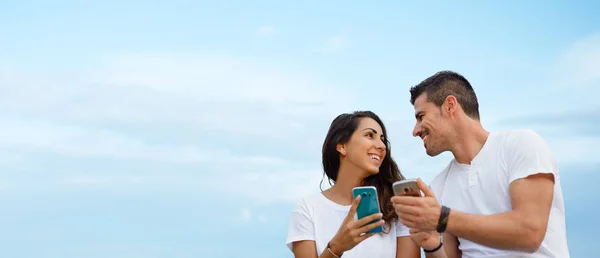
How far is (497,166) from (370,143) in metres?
1.64

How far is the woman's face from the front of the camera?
7543 millimetres

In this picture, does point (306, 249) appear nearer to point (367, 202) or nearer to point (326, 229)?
point (326, 229)

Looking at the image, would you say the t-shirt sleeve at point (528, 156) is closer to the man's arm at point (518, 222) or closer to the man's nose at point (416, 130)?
the man's arm at point (518, 222)

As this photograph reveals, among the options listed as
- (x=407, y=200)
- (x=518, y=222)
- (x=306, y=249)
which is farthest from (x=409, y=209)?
(x=306, y=249)

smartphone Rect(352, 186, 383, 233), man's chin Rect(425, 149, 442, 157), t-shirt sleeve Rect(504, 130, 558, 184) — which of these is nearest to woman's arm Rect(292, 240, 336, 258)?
smartphone Rect(352, 186, 383, 233)

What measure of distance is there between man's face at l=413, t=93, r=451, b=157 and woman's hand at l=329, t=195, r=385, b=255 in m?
0.88

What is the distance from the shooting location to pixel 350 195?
303 inches

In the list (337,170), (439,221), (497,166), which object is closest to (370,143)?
(337,170)

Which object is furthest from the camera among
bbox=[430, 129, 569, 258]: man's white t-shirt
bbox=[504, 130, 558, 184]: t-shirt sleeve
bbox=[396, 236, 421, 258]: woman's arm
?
bbox=[396, 236, 421, 258]: woman's arm

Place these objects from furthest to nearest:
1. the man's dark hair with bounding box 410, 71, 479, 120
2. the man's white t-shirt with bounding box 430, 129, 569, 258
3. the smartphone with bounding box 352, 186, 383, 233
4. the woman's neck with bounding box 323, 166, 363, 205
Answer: the woman's neck with bounding box 323, 166, 363, 205 < the man's dark hair with bounding box 410, 71, 479, 120 < the smartphone with bounding box 352, 186, 383, 233 < the man's white t-shirt with bounding box 430, 129, 569, 258

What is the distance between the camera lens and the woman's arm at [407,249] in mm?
7234

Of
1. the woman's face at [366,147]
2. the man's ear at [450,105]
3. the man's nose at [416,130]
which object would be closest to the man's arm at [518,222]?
the man's ear at [450,105]

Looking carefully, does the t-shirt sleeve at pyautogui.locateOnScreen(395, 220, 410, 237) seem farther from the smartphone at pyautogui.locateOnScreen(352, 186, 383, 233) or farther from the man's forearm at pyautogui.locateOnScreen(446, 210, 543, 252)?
the man's forearm at pyautogui.locateOnScreen(446, 210, 543, 252)

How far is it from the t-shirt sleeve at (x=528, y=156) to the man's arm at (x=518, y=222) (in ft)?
0.25
